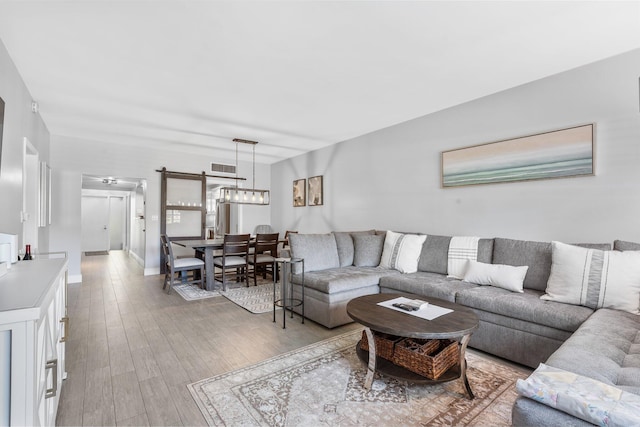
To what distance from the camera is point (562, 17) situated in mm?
2162

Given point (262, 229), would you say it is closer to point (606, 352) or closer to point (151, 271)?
point (151, 271)

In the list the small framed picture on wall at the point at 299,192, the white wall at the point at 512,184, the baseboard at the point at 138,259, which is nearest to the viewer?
the white wall at the point at 512,184

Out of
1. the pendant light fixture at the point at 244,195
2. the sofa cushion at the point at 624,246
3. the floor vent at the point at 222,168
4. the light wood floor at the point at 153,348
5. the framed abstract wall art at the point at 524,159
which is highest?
the floor vent at the point at 222,168

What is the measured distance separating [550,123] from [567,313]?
75.9 inches

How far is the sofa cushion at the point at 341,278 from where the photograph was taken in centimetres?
321

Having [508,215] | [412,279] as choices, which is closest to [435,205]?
[508,215]

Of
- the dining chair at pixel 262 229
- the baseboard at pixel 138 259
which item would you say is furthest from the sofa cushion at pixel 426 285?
the baseboard at pixel 138 259

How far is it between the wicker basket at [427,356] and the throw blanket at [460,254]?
129 cm

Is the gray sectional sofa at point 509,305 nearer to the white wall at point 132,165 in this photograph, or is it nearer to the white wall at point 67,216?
the white wall at point 132,165

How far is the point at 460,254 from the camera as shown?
11.1ft

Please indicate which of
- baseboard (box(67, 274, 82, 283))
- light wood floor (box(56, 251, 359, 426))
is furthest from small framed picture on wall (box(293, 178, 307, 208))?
baseboard (box(67, 274, 82, 283))

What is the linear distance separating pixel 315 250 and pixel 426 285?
4.50ft

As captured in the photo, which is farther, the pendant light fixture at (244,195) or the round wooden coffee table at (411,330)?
the pendant light fixture at (244,195)

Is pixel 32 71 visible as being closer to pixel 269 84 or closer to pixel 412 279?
pixel 269 84
